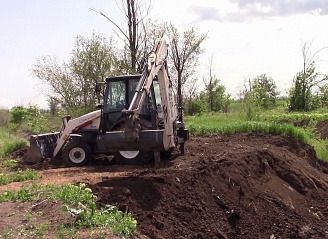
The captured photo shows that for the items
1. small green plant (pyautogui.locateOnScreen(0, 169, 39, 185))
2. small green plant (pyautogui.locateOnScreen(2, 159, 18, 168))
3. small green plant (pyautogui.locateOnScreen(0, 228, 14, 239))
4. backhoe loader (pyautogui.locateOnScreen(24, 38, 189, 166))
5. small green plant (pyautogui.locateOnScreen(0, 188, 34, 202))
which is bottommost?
small green plant (pyautogui.locateOnScreen(2, 159, 18, 168))

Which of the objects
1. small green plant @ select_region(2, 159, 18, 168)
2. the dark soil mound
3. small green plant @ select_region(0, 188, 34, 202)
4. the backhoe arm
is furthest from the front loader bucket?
small green plant @ select_region(0, 188, 34, 202)

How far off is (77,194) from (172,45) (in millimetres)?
28942

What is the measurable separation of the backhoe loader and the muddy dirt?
0.48m

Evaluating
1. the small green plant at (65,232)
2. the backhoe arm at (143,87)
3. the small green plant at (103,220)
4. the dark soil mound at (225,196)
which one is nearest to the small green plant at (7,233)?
the small green plant at (65,232)

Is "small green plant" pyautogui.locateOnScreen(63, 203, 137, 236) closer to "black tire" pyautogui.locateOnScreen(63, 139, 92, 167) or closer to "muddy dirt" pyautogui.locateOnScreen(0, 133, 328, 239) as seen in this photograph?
"muddy dirt" pyautogui.locateOnScreen(0, 133, 328, 239)

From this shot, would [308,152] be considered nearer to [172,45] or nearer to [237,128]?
[237,128]

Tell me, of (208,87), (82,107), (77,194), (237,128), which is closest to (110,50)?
(82,107)

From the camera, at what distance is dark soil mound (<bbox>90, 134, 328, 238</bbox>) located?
8.34m

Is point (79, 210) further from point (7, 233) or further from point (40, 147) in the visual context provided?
point (40, 147)

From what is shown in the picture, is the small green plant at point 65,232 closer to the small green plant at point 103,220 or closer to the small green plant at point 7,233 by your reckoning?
the small green plant at point 103,220

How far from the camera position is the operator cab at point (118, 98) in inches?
520

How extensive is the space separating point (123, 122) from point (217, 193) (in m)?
4.26

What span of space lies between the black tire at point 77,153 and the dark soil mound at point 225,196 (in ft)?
8.30

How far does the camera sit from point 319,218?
10797 millimetres
